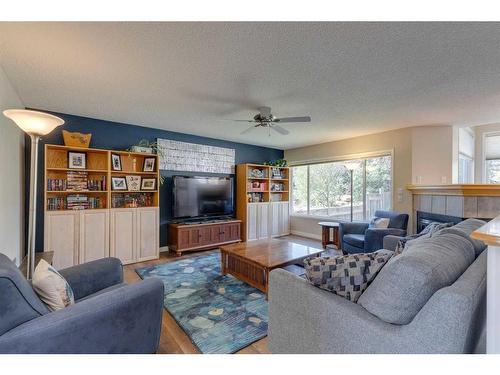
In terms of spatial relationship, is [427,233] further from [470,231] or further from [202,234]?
[202,234]

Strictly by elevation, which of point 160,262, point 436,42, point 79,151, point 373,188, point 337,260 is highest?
point 436,42

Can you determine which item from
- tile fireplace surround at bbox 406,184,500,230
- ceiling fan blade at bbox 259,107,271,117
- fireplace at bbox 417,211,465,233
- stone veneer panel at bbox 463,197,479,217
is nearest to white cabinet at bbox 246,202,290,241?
ceiling fan blade at bbox 259,107,271,117

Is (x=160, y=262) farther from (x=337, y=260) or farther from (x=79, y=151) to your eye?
(x=337, y=260)

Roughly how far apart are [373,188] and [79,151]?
521 cm

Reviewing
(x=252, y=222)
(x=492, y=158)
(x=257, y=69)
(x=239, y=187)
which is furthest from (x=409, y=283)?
(x=492, y=158)

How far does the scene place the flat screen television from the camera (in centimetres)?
432

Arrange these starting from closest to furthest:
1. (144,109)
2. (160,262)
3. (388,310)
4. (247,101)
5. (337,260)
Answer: (388,310) → (337,260) → (247,101) → (144,109) → (160,262)

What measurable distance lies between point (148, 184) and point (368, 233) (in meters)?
3.56

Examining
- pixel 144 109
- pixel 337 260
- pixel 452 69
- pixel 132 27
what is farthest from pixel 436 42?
pixel 144 109

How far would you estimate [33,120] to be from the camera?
64.6 inches

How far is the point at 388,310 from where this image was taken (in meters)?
1.05

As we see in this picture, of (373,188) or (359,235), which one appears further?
(373,188)

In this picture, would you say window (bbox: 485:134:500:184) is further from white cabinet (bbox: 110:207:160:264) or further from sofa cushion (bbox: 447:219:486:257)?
white cabinet (bbox: 110:207:160:264)
